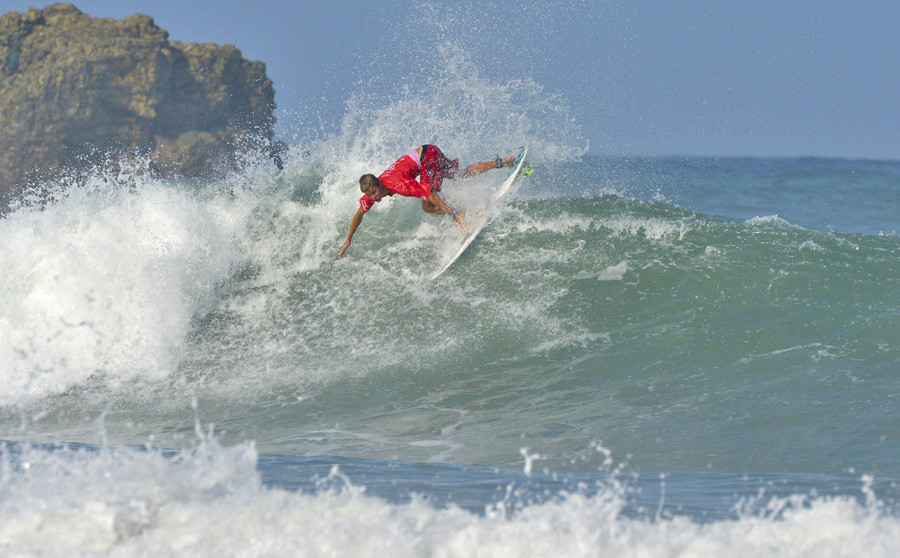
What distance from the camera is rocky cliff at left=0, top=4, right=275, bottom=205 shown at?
1513 inches

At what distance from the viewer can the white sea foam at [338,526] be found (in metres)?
2.24

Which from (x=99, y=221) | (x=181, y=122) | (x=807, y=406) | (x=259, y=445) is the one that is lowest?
(x=259, y=445)

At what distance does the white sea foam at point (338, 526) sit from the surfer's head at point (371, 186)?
5.02 meters

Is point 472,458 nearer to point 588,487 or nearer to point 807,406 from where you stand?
point 588,487

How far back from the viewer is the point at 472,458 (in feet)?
13.9

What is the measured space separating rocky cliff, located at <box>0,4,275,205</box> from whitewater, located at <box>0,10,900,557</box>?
29.8 m

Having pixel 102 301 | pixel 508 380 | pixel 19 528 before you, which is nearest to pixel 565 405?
pixel 508 380

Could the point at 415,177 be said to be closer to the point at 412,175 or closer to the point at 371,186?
the point at 412,175

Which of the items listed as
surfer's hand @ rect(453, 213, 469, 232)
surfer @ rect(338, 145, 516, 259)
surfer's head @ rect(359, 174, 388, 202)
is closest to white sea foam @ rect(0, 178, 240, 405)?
surfer @ rect(338, 145, 516, 259)

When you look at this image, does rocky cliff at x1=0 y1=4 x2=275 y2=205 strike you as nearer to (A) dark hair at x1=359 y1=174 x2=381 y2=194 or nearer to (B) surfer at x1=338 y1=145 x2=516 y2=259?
(B) surfer at x1=338 y1=145 x2=516 y2=259

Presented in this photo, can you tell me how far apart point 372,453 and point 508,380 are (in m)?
1.87

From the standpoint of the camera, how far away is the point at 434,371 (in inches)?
251

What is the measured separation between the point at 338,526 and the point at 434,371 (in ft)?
13.2

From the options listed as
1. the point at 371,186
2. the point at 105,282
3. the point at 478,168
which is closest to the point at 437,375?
the point at 371,186
